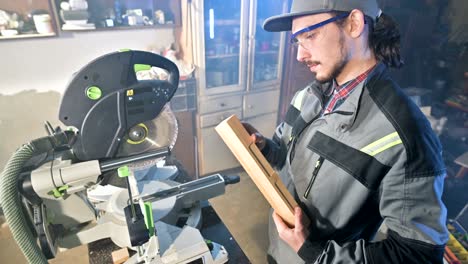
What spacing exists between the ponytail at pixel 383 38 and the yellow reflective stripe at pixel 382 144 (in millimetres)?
310

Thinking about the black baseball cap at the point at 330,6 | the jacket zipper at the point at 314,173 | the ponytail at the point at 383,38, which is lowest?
the jacket zipper at the point at 314,173

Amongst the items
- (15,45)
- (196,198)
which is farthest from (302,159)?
(15,45)

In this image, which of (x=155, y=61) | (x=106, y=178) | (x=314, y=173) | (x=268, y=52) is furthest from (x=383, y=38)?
(x=268, y=52)

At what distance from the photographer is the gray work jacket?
0.75 meters

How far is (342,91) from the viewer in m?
0.99

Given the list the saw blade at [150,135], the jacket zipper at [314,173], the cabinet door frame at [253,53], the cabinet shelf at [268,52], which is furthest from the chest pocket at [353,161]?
the cabinet shelf at [268,52]

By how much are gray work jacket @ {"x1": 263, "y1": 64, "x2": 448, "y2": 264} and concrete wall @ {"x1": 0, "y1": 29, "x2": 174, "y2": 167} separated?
6.67 ft

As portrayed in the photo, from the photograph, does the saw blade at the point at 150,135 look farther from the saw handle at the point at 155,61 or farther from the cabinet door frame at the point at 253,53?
the cabinet door frame at the point at 253,53

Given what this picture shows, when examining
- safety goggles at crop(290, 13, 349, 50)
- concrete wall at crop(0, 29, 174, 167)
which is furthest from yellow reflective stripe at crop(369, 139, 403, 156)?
concrete wall at crop(0, 29, 174, 167)

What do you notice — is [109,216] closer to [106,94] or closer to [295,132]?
[106,94]

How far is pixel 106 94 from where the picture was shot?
785 millimetres

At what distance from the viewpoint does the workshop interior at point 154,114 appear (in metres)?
0.76

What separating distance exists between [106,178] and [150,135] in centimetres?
18

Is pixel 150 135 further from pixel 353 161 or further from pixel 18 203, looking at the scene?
pixel 353 161
